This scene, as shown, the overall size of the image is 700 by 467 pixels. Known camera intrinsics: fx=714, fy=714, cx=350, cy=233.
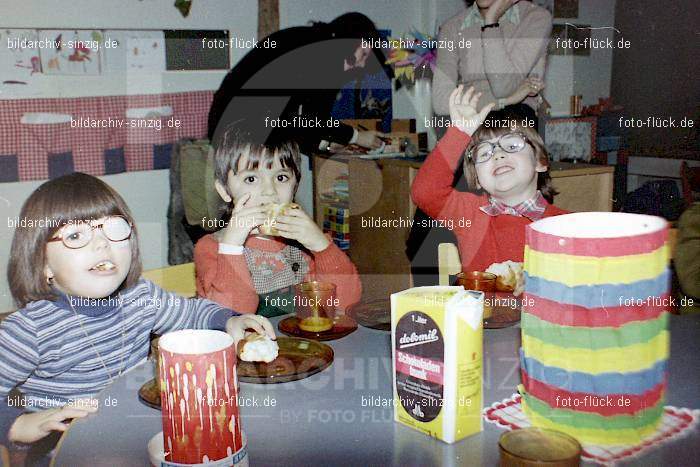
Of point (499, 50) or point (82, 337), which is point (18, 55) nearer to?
point (499, 50)

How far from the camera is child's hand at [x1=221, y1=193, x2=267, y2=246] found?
1.65 meters

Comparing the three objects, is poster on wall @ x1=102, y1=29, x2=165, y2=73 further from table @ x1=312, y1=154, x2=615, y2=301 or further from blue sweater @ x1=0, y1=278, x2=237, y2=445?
blue sweater @ x1=0, y1=278, x2=237, y2=445

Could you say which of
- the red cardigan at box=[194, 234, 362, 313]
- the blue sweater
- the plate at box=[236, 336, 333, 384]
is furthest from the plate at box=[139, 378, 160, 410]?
the red cardigan at box=[194, 234, 362, 313]

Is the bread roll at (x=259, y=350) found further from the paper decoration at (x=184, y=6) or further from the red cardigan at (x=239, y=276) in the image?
the paper decoration at (x=184, y=6)

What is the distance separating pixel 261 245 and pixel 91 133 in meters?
2.00

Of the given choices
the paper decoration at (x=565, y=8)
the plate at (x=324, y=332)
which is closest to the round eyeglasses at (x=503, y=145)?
the plate at (x=324, y=332)

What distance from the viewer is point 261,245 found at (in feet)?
6.15

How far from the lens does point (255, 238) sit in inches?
73.6

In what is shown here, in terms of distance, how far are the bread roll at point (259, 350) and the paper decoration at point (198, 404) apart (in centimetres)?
31

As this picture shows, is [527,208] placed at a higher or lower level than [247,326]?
higher

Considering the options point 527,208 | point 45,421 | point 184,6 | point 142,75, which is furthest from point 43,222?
point 184,6

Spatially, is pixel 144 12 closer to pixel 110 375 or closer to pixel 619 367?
pixel 110 375

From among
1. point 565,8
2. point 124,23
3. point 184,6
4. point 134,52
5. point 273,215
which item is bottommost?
point 273,215

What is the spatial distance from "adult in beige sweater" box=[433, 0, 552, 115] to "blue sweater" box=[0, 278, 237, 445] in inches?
71.4
